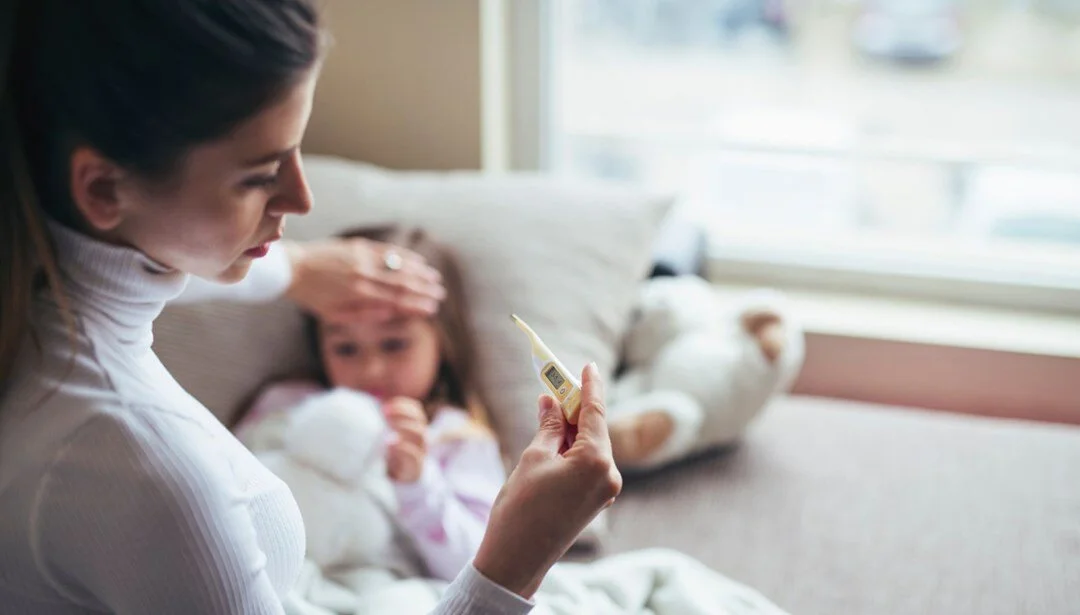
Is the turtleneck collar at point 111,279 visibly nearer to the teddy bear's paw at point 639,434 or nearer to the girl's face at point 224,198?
the girl's face at point 224,198

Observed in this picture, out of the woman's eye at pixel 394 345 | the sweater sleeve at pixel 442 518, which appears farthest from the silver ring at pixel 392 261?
the sweater sleeve at pixel 442 518

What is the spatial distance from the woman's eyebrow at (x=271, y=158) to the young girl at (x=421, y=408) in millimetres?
558

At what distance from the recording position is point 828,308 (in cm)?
205

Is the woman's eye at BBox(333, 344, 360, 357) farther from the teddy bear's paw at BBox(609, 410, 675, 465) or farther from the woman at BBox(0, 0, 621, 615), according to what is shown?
the woman at BBox(0, 0, 621, 615)

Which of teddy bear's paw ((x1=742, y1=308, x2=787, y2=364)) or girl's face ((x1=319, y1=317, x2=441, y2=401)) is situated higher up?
girl's face ((x1=319, y1=317, x2=441, y2=401))

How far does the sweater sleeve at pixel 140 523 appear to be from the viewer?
2.52ft

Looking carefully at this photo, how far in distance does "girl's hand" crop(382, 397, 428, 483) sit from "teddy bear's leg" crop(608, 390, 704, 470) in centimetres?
32

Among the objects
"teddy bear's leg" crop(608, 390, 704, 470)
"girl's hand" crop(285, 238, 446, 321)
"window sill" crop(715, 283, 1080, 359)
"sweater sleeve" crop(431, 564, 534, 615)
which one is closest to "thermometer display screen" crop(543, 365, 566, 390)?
"sweater sleeve" crop(431, 564, 534, 615)

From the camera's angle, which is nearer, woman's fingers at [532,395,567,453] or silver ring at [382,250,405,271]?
woman's fingers at [532,395,567,453]

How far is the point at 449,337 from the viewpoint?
159 centimetres

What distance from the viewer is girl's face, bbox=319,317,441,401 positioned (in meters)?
1.50

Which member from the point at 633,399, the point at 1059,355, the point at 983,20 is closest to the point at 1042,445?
the point at 1059,355

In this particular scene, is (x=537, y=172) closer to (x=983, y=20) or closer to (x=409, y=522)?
(x=983, y=20)

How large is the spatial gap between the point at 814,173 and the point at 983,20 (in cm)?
39
